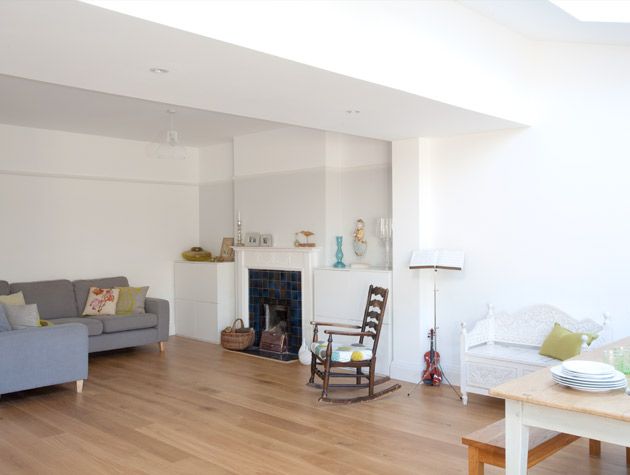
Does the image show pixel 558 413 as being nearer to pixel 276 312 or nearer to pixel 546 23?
pixel 546 23

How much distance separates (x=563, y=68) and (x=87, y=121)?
16.5 feet

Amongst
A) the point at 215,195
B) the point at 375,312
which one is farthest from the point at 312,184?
the point at 215,195

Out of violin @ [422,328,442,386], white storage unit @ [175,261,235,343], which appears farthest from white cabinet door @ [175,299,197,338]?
violin @ [422,328,442,386]

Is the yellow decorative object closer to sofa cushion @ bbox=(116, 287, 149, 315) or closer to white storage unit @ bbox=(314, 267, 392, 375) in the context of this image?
sofa cushion @ bbox=(116, 287, 149, 315)

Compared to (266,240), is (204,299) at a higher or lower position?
lower

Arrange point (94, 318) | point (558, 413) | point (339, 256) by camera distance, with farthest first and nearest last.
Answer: point (94, 318) → point (339, 256) → point (558, 413)

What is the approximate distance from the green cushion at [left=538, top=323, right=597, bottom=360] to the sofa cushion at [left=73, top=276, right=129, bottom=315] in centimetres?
522

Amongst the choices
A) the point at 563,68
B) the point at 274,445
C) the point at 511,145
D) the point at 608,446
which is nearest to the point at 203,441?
the point at 274,445

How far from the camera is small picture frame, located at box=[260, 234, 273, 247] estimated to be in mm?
7461

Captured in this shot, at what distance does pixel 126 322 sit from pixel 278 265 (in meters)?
1.89

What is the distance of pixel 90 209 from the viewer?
778 centimetres

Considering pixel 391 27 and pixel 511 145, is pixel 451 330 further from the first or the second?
pixel 391 27

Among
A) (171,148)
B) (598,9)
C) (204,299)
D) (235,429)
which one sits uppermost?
(598,9)

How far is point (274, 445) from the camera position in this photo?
4.05 m
